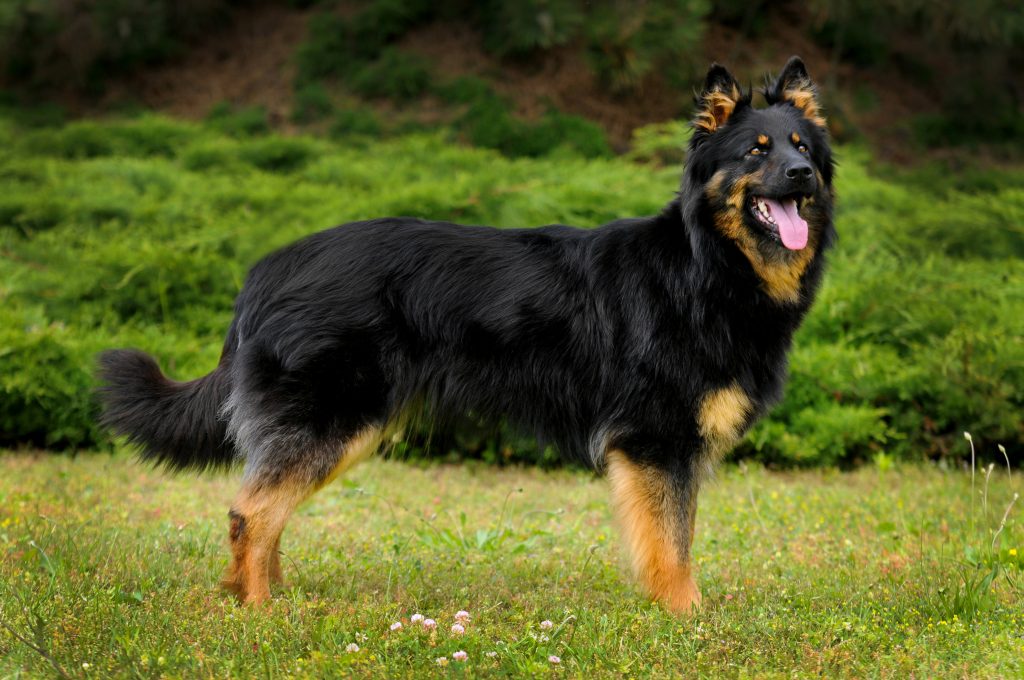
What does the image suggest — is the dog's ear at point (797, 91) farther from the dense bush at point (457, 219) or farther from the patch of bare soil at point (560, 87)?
the patch of bare soil at point (560, 87)

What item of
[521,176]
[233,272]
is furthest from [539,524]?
[521,176]

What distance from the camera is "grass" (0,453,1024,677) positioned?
3.70 metres

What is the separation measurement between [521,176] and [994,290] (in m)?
4.36

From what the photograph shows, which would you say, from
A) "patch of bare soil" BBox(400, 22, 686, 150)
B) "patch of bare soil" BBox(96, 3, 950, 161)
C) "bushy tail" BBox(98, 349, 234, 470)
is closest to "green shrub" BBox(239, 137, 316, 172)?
"patch of bare soil" BBox(96, 3, 950, 161)

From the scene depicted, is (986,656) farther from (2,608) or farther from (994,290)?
(994,290)

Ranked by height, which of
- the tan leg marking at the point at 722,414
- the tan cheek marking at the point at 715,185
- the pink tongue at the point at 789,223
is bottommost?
the tan leg marking at the point at 722,414

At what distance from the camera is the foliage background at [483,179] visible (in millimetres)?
7656

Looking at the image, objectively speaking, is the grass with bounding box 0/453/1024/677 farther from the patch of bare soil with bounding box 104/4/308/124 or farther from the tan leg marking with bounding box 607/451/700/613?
the patch of bare soil with bounding box 104/4/308/124

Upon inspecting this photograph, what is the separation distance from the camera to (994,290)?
27.1 ft

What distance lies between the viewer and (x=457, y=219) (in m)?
8.90

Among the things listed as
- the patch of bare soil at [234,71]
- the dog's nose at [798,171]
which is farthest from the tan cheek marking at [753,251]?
the patch of bare soil at [234,71]

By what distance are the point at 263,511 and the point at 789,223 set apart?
2.55 m

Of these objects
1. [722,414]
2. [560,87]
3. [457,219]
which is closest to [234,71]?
[560,87]

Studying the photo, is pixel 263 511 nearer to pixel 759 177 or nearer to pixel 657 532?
pixel 657 532
